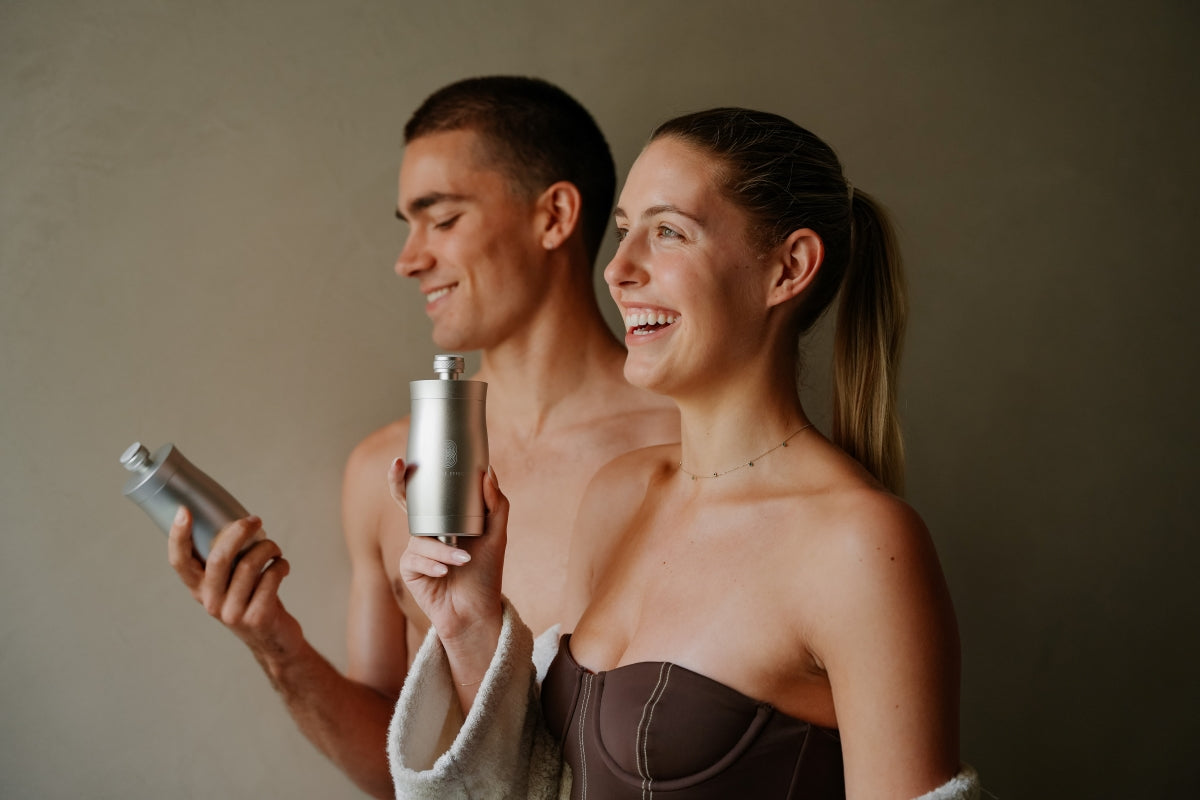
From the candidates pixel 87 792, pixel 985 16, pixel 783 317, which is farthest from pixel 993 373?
pixel 87 792

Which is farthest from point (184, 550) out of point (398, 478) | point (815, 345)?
point (815, 345)

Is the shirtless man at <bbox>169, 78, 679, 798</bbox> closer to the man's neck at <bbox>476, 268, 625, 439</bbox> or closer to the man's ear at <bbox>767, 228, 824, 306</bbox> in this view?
the man's neck at <bbox>476, 268, 625, 439</bbox>

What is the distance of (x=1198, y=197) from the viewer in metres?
1.77

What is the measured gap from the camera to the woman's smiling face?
1.14 m

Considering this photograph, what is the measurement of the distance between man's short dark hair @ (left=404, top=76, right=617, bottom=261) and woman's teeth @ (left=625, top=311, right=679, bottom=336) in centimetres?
53

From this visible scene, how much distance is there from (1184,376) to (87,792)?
6.14 feet

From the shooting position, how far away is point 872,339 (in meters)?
1.28

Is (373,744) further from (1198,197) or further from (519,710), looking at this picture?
(1198,197)

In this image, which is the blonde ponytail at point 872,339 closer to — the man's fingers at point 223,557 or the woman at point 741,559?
the woman at point 741,559

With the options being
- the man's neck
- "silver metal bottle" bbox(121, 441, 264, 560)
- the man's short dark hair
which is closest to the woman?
"silver metal bottle" bbox(121, 441, 264, 560)

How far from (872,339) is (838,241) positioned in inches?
5.2

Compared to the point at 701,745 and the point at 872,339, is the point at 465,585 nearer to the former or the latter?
the point at 701,745

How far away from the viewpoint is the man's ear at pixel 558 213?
1.65m

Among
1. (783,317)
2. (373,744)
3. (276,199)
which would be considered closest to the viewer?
(783,317)
